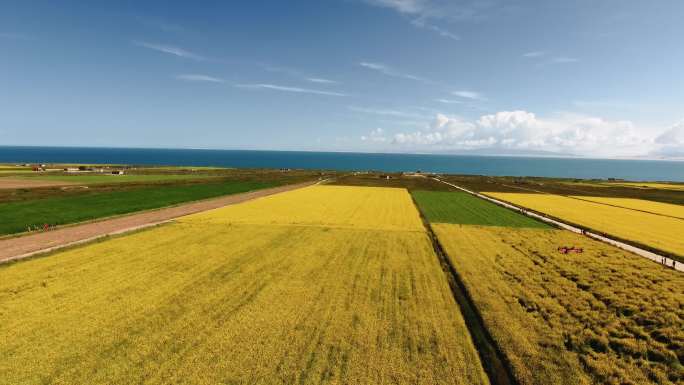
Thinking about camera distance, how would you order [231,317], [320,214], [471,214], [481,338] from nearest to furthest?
[481,338] < [231,317] < [320,214] < [471,214]

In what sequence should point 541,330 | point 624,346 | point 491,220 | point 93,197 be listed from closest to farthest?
point 624,346
point 541,330
point 491,220
point 93,197

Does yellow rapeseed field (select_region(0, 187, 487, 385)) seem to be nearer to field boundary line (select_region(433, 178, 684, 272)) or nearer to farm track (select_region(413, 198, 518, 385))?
farm track (select_region(413, 198, 518, 385))

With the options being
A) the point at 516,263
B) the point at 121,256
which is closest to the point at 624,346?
the point at 516,263

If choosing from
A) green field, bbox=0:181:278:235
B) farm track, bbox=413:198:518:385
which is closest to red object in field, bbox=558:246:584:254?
farm track, bbox=413:198:518:385

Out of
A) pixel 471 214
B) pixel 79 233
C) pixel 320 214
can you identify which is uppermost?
pixel 471 214

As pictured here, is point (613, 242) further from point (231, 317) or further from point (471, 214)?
point (231, 317)

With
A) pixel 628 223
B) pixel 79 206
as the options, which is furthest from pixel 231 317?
pixel 628 223

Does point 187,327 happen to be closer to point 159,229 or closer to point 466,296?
point 466,296
